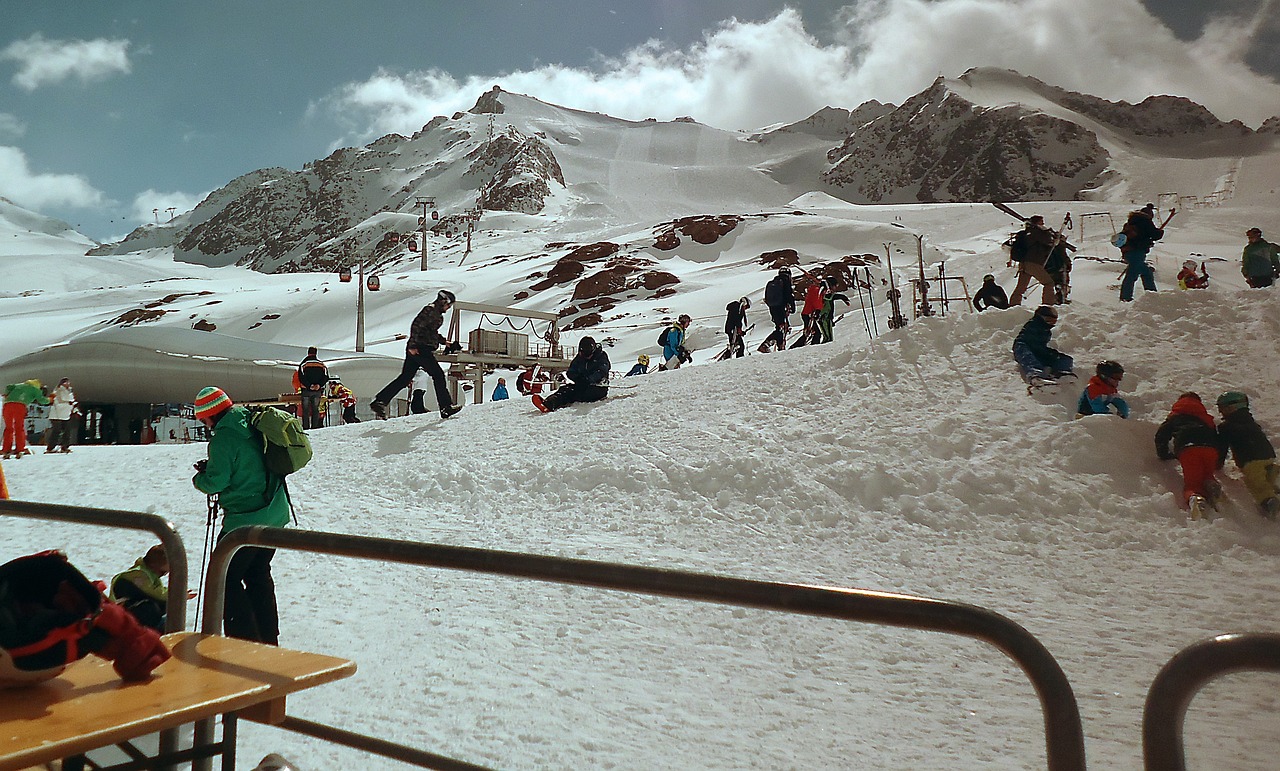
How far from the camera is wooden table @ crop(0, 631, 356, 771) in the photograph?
143 cm

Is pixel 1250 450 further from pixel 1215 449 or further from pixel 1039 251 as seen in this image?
pixel 1039 251

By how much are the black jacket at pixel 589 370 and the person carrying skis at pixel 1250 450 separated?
7513 millimetres

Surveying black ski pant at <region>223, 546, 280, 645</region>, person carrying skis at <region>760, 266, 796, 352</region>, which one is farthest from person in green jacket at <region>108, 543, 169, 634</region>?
person carrying skis at <region>760, 266, 796, 352</region>

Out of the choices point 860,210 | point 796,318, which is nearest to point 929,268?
point 796,318

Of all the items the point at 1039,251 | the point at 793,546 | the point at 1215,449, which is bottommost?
the point at 793,546

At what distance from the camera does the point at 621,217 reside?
96312 mm

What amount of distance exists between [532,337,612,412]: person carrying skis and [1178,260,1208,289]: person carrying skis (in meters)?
10.6

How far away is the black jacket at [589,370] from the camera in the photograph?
1148 cm

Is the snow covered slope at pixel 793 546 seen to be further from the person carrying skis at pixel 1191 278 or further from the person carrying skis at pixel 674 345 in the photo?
the person carrying skis at pixel 674 345

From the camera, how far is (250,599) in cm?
398

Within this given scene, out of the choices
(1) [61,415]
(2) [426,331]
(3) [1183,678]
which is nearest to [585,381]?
(2) [426,331]

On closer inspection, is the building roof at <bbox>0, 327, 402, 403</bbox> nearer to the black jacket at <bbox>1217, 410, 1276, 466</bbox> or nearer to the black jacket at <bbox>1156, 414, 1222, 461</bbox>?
the black jacket at <bbox>1156, 414, 1222, 461</bbox>

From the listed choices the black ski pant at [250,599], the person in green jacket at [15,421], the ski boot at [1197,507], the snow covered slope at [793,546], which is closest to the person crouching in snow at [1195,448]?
the ski boot at [1197,507]

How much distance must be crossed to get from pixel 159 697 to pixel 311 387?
1270 cm
